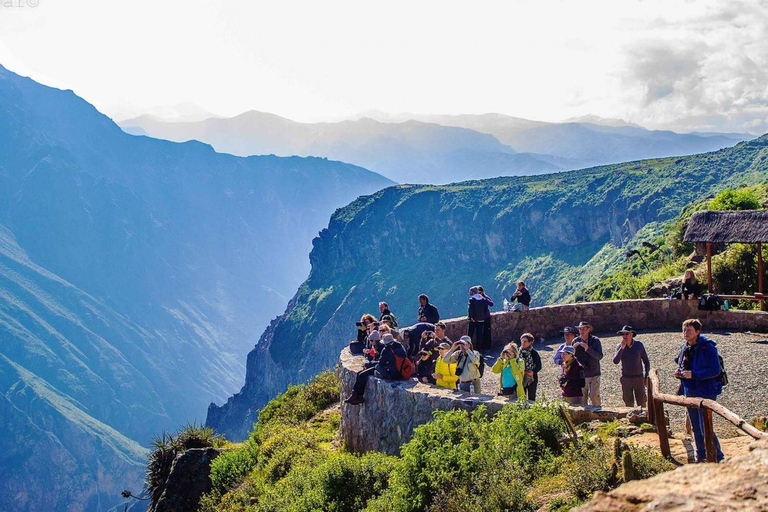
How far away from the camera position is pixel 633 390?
1060cm

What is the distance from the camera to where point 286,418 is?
58.3 feet

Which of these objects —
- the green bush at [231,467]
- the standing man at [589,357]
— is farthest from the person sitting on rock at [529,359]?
the green bush at [231,467]

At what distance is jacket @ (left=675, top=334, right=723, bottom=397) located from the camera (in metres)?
7.74

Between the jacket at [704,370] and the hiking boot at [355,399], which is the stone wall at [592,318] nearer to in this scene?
the hiking boot at [355,399]

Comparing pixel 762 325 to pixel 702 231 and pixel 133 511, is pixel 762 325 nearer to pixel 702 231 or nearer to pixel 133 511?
pixel 702 231

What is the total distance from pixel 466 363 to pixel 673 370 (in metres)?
4.69

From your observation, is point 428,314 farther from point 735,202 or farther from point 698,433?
point 735,202

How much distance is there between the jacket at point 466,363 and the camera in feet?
36.3

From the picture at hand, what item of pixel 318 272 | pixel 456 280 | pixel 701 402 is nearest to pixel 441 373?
pixel 701 402

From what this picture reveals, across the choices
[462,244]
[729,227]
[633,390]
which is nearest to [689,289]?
[729,227]

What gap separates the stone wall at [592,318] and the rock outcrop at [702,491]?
12.9 metres

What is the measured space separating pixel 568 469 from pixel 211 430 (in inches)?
556

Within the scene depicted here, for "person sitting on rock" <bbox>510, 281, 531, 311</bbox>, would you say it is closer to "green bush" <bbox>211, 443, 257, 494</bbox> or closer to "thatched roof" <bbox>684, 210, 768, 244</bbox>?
"thatched roof" <bbox>684, 210, 768, 244</bbox>

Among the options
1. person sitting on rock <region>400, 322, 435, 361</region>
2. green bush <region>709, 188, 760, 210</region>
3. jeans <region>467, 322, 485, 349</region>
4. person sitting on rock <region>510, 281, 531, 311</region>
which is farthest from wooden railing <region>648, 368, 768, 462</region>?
green bush <region>709, 188, 760, 210</region>
